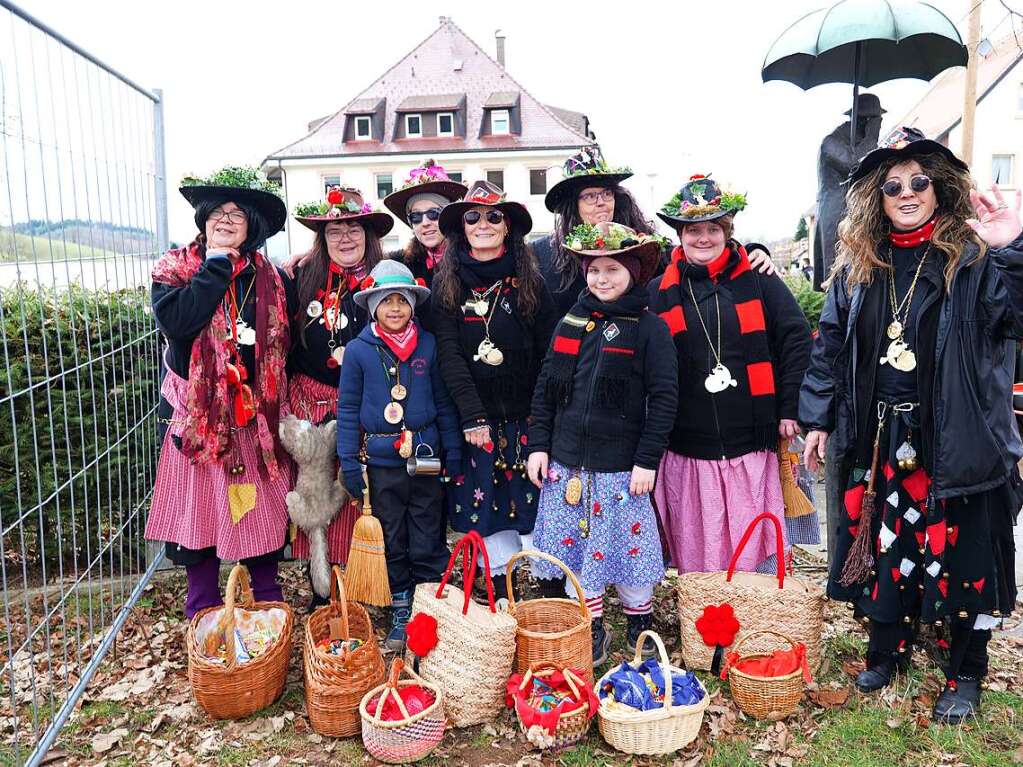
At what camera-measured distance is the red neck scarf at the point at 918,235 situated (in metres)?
3.22

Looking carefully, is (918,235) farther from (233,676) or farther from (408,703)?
(233,676)

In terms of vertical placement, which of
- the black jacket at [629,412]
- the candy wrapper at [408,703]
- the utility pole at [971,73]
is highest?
the utility pole at [971,73]

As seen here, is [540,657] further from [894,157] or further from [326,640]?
[894,157]

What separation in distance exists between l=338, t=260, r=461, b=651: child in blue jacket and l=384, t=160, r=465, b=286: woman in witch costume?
0.44 m

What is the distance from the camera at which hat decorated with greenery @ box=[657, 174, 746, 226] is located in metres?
3.62

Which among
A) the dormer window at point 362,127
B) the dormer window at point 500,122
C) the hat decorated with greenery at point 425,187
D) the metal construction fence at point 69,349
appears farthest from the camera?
the dormer window at point 362,127

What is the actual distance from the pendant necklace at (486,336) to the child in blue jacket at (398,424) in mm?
235

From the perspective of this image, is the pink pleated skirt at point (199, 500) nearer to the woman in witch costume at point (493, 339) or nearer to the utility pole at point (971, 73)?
the woman in witch costume at point (493, 339)

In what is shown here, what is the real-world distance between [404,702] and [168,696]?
1.22 m

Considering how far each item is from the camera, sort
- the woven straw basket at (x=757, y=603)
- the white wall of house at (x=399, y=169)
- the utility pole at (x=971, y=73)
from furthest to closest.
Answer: the white wall of house at (x=399, y=169) → the utility pole at (x=971, y=73) → the woven straw basket at (x=757, y=603)

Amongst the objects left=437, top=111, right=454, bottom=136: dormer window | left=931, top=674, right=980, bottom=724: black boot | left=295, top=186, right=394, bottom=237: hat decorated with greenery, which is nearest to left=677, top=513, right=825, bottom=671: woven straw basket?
left=931, top=674, right=980, bottom=724: black boot

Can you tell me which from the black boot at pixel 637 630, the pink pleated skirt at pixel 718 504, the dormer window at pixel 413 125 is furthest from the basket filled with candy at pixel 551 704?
the dormer window at pixel 413 125

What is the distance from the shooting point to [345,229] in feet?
13.3

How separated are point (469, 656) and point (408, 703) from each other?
0.33 meters
